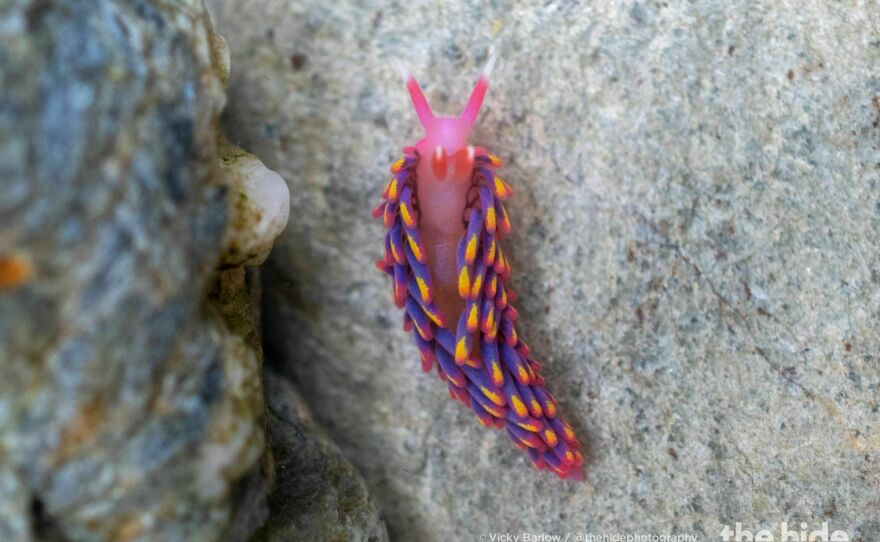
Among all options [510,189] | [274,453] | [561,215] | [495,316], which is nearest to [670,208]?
[561,215]

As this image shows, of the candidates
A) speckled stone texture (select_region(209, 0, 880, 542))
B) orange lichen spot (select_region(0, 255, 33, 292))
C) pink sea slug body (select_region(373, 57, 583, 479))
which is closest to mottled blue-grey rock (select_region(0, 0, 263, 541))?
orange lichen spot (select_region(0, 255, 33, 292))

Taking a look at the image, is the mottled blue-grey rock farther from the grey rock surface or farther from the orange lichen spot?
the grey rock surface

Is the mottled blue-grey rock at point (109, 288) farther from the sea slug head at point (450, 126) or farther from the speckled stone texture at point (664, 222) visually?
the speckled stone texture at point (664, 222)

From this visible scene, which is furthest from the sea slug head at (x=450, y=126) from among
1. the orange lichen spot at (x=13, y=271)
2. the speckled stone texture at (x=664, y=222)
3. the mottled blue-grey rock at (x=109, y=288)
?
the orange lichen spot at (x=13, y=271)

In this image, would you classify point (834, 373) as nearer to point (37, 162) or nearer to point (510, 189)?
point (510, 189)

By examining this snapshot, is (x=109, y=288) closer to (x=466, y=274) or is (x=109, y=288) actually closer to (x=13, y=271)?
(x=13, y=271)
